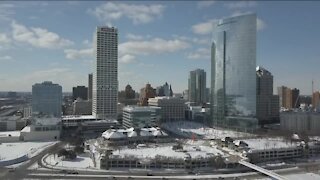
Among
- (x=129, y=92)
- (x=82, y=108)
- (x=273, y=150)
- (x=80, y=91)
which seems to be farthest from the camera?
(x=80, y=91)

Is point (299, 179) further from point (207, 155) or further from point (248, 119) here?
point (248, 119)

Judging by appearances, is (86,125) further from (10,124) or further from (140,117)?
(10,124)

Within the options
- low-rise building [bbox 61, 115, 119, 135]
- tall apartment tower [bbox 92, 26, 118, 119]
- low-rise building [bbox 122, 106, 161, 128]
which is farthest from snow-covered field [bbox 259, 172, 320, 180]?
tall apartment tower [bbox 92, 26, 118, 119]

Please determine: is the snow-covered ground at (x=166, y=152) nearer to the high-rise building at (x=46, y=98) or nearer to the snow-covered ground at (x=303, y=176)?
the snow-covered ground at (x=303, y=176)

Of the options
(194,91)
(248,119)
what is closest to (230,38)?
(248,119)

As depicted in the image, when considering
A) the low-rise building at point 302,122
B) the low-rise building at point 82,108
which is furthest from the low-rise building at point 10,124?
the low-rise building at point 302,122

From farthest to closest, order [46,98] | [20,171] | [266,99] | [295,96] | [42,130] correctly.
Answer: [295,96] < [266,99] < [46,98] < [42,130] < [20,171]

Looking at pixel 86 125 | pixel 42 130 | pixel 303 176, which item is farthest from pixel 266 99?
pixel 303 176

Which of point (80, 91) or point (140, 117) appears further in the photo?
point (80, 91)
